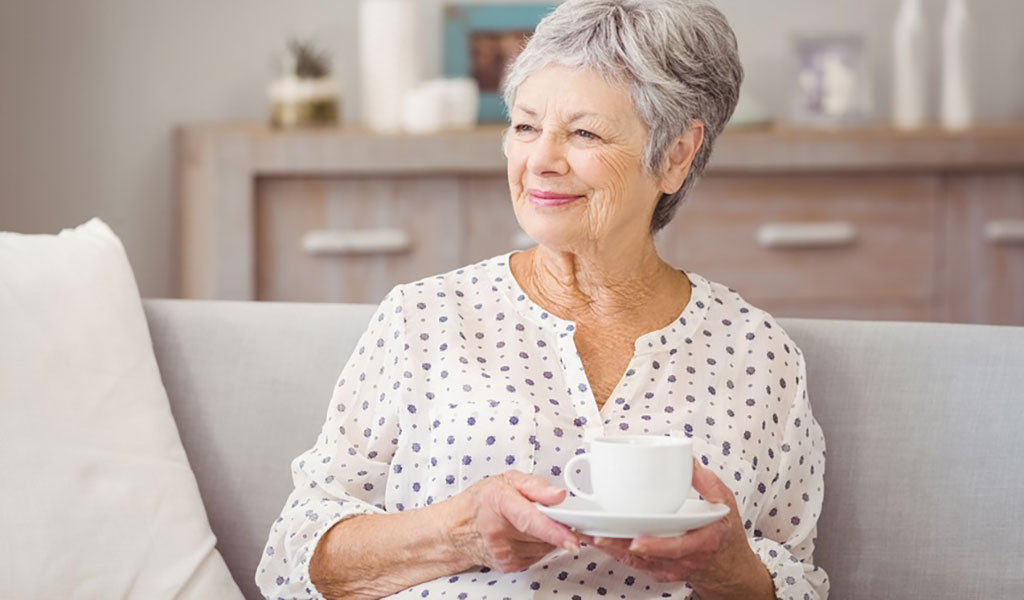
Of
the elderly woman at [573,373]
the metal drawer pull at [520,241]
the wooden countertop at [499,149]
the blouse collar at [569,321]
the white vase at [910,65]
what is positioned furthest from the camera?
the white vase at [910,65]

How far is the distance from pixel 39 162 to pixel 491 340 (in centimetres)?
203

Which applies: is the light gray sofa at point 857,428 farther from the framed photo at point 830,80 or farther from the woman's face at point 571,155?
the framed photo at point 830,80

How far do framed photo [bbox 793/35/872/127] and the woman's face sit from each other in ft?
6.50

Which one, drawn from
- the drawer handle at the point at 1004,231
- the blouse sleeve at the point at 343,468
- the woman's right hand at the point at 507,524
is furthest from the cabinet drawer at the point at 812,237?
the woman's right hand at the point at 507,524

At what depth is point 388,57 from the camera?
3.21 meters

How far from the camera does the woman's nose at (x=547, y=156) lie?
5.05ft

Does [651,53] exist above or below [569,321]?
above

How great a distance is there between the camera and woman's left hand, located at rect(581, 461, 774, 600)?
1.26m

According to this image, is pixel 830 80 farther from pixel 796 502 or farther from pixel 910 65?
pixel 796 502

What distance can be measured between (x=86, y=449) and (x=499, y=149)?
1572mm

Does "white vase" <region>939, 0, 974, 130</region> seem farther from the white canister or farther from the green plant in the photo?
the green plant

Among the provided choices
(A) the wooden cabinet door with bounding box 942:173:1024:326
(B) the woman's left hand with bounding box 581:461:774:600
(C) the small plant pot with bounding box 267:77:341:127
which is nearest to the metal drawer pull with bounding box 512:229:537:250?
(C) the small plant pot with bounding box 267:77:341:127

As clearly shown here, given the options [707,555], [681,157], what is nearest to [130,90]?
[681,157]

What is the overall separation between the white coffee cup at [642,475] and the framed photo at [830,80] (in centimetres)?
233
